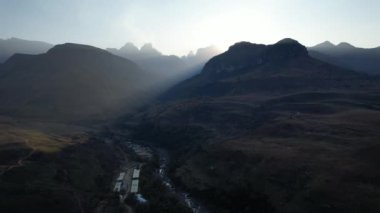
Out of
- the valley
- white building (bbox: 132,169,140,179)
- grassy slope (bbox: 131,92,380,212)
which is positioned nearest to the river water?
the valley

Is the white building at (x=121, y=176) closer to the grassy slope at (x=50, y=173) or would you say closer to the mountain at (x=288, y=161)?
the grassy slope at (x=50, y=173)

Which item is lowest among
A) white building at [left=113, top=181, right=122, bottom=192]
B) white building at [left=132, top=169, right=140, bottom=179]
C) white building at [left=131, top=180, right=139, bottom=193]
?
white building at [left=132, top=169, right=140, bottom=179]

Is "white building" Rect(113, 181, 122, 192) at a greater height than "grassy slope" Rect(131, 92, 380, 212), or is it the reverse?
"grassy slope" Rect(131, 92, 380, 212)

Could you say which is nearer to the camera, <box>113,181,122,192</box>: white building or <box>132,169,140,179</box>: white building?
<box>113,181,122,192</box>: white building

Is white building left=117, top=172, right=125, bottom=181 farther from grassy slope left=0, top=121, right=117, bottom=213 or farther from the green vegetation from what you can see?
the green vegetation

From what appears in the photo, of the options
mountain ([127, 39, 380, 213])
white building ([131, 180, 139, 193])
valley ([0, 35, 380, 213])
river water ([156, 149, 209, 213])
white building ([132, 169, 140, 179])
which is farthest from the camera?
white building ([132, 169, 140, 179])

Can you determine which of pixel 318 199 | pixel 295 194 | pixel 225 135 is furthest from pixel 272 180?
pixel 225 135

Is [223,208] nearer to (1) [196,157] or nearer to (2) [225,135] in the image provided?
(1) [196,157]

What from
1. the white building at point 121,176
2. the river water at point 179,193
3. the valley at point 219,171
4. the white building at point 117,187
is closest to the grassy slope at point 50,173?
the valley at point 219,171

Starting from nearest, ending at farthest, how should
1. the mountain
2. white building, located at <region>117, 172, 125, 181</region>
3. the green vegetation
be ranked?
the mountain < the green vegetation < white building, located at <region>117, 172, 125, 181</region>

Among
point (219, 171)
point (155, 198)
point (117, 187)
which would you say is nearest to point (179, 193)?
point (155, 198)

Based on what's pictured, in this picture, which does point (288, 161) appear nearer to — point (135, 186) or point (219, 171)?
point (219, 171)
